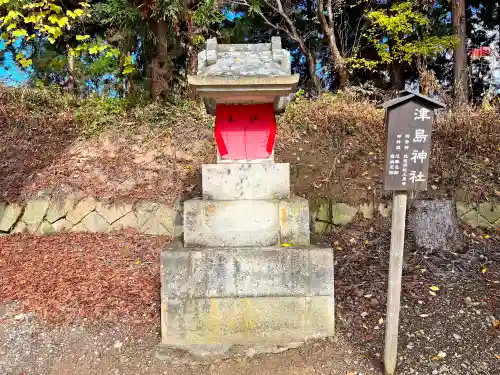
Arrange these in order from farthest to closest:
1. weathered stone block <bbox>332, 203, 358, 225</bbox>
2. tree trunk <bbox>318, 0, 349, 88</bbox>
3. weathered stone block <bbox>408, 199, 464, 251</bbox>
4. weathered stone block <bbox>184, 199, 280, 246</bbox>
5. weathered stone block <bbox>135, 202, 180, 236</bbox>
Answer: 1. tree trunk <bbox>318, 0, 349, 88</bbox>
2. weathered stone block <bbox>135, 202, 180, 236</bbox>
3. weathered stone block <bbox>332, 203, 358, 225</bbox>
4. weathered stone block <bbox>408, 199, 464, 251</bbox>
5. weathered stone block <bbox>184, 199, 280, 246</bbox>

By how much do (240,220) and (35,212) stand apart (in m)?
4.32

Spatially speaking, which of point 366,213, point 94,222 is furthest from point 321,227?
point 94,222

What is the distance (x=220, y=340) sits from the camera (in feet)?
10.6

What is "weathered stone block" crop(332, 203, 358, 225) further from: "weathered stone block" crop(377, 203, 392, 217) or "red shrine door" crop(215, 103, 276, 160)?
"red shrine door" crop(215, 103, 276, 160)

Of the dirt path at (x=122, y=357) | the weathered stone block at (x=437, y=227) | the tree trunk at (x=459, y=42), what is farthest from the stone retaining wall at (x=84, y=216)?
the tree trunk at (x=459, y=42)

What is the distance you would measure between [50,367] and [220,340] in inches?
55.2

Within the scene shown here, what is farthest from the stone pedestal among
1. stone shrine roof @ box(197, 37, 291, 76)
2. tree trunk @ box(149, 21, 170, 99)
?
tree trunk @ box(149, 21, 170, 99)

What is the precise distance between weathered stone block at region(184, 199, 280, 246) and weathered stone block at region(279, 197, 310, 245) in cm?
6

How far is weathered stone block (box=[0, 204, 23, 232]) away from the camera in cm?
603

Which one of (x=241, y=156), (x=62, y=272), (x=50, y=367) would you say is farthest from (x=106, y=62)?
(x=50, y=367)

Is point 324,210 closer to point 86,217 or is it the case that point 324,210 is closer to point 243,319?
point 243,319

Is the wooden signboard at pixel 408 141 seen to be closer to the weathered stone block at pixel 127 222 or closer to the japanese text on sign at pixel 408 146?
the japanese text on sign at pixel 408 146

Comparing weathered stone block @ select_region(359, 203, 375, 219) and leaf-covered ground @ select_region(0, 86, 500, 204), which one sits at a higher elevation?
leaf-covered ground @ select_region(0, 86, 500, 204)

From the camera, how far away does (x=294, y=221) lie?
10.8ft
